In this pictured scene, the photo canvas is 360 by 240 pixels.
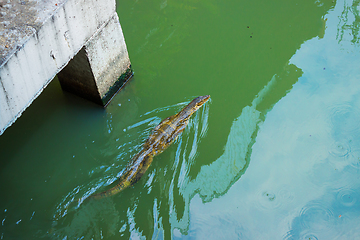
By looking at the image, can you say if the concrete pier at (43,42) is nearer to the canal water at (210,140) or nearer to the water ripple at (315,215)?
the canal water at (210,140)

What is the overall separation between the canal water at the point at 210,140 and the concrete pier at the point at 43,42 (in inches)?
43.5

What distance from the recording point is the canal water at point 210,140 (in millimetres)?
3934

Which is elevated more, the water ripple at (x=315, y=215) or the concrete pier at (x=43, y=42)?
the concrete pier at (x=43, y=42)

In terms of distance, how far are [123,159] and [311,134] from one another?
309 centimetres

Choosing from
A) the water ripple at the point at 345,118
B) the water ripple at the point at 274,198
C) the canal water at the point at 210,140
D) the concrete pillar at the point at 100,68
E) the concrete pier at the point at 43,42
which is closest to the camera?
the concrete pier at the point at 43,42

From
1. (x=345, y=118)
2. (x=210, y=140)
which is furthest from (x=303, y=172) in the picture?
(x=210, y=140)

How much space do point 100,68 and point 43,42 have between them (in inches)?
52.4

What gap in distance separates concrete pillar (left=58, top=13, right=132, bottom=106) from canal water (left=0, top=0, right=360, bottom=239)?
22cm

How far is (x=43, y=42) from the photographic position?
3.24 metres

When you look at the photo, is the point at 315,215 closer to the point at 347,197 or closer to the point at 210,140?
the point at 347,197

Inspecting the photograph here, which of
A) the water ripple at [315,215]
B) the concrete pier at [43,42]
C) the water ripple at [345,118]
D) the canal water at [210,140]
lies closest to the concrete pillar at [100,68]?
the concrete pier at [43,42]

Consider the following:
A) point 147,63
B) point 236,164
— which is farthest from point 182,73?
point 236,164

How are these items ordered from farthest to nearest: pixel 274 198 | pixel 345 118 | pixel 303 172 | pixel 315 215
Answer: pixel 345 118 → pixel 303 172 → pixel 274 198 → pixel 315 215

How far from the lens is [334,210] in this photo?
4.09m
